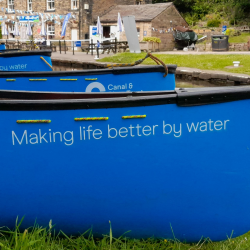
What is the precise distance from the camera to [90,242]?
273 cm

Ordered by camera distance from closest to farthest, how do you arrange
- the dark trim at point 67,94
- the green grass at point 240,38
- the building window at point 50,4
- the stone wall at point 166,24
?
the dark trim at point 67,94 < the green grass at point 240,38 < the stone wall at point 166,24 < the building window at point 50,4

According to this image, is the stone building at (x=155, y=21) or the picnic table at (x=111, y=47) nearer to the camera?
the picnic table at (x=111, y=47)

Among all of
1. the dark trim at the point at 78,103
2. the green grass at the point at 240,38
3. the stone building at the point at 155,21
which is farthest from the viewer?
the stone building at the point at 155,21

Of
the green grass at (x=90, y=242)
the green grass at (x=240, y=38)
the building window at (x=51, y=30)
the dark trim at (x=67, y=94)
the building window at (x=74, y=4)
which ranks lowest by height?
the green grass at (x=90, y=242)

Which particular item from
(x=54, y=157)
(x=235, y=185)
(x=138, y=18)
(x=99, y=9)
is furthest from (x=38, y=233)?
(x=99, y=9)

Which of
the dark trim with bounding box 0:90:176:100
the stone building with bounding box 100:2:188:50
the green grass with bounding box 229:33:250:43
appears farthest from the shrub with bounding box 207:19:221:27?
the dark trim with bounding box 0:90:176:100

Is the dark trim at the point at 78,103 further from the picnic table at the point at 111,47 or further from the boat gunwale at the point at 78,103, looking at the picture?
the picnic table at the point at 111,47

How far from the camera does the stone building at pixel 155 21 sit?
87.9ft

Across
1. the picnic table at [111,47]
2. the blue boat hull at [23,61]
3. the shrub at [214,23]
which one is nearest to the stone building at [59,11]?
the picnic table at [111,47]

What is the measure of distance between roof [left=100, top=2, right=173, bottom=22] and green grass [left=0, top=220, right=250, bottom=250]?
2492 cm

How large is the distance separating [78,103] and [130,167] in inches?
23.8

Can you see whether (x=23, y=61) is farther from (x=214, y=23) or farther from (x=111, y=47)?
(x=214, y=23)

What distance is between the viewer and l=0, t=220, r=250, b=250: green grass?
2.63 metres

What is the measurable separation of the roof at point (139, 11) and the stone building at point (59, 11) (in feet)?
3.03
